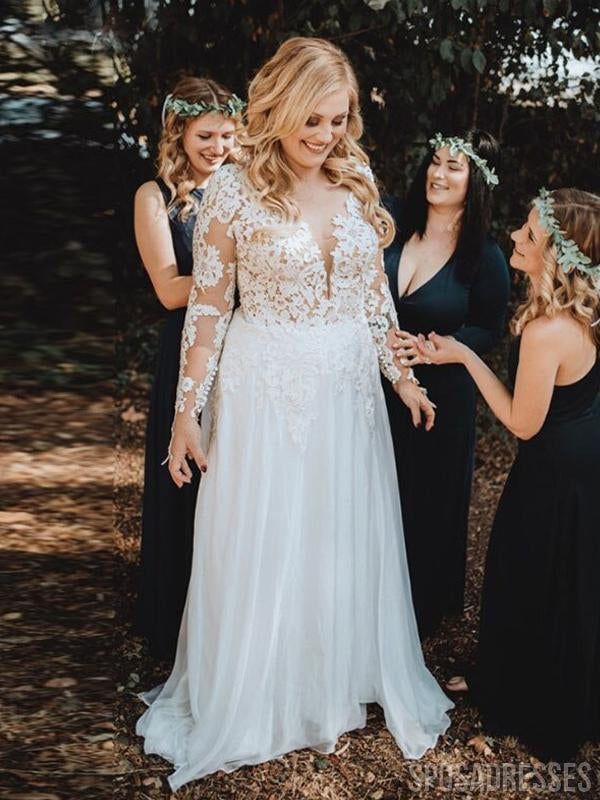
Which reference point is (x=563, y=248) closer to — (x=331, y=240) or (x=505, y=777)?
(x=331, y=240)

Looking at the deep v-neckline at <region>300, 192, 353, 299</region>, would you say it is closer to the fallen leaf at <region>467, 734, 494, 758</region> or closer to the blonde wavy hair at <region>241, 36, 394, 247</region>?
the blonde wavy hair at <region>241, 36, 394, 247</region>

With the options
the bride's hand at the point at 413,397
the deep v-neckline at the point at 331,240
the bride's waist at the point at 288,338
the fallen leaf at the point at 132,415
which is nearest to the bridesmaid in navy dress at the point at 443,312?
the bride's hand at the point at 413,397

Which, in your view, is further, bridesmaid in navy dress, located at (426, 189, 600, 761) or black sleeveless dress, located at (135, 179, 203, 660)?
black sleeveless dress, located at (135, 179, 203, 660)

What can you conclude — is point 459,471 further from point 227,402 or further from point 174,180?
point 174,180

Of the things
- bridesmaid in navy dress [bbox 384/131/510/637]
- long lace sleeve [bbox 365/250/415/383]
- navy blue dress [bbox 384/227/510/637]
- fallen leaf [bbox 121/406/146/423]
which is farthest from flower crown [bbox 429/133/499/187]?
fallen leaf [bbox 121/406/146/423]

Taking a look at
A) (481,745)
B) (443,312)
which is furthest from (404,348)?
(481,745)

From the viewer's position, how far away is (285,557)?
117 inches

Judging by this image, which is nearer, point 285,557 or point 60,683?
point 60,683

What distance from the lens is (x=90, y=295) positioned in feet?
6.72

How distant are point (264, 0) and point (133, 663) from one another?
316 cm

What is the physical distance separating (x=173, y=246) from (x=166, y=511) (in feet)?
3.12

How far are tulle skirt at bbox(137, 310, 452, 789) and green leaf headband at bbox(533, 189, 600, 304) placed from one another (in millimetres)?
658

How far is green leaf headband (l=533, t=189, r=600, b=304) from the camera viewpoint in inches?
108

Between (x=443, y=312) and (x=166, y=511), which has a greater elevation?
(x=443, y=312)
